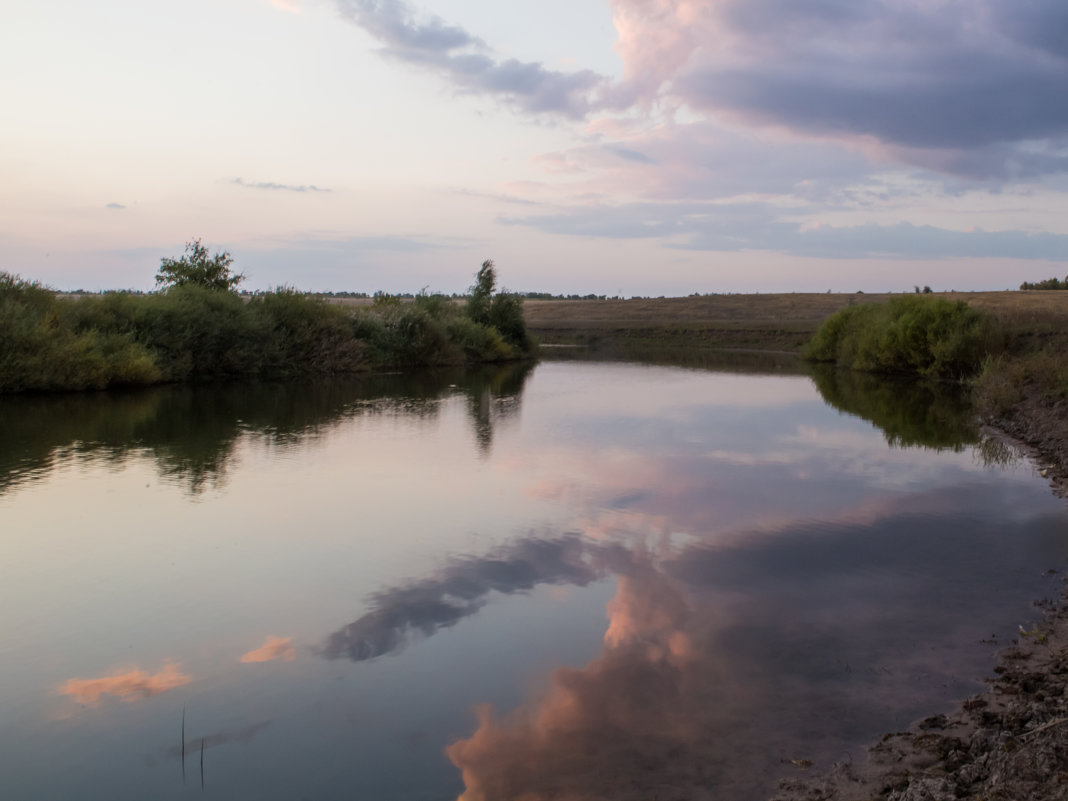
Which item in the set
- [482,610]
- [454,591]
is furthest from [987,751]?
[454,591]

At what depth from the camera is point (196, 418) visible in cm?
1853

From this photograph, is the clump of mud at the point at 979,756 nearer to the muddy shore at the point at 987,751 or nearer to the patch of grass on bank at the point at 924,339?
the muddy shore at the point at 987,751

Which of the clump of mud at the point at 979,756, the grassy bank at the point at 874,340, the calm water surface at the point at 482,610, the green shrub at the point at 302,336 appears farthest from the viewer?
the green shrub at the point at 302,336

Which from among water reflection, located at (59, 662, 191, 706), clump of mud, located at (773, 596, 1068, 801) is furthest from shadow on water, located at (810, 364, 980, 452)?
water reflection, located at (59, 662, 191, 706)

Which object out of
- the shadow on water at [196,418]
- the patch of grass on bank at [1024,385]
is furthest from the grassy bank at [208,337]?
the patch of grass on bank at [1024,385]

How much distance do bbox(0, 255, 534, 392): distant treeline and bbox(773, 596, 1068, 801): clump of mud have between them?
70.8 feet

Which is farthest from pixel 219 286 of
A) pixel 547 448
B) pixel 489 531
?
pixel 489 531

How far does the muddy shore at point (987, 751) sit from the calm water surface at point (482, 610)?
211 millimetres

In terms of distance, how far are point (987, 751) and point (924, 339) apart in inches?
1265

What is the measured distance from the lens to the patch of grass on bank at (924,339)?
31.3 metres

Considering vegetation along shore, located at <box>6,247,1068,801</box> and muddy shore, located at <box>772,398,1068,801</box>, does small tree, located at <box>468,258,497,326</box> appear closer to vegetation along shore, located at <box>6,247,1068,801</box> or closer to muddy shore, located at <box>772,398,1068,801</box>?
vegetation along shore, located at <box>6,247,1068,801</box>

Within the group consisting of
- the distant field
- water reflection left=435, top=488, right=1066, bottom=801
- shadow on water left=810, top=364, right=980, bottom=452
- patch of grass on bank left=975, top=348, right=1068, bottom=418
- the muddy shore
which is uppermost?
the distant field

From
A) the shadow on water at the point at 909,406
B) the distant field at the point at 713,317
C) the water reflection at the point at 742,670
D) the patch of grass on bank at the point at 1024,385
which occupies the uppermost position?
the distant field at the point at 713,317

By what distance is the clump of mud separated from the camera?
12.8 ft
